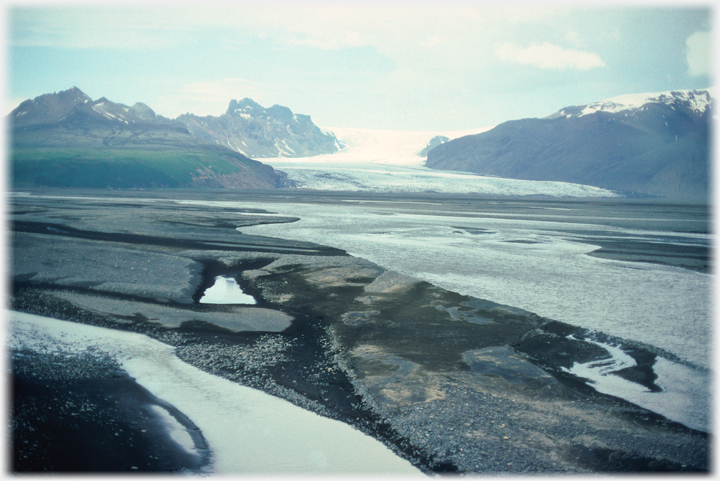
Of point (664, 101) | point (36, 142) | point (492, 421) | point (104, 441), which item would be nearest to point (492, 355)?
point (492, 421)

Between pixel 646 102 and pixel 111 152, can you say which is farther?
pixel 646 102

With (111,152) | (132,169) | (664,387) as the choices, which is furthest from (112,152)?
(664,387)

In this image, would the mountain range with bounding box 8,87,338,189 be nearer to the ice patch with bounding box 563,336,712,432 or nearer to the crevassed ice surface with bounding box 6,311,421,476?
the crevassed ice surface with bounding box 6,311,421,476

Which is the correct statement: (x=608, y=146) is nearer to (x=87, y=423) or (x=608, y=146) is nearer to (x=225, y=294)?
(x=225, y=294)

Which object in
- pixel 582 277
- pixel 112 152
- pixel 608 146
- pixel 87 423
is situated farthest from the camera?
pixel 608 146

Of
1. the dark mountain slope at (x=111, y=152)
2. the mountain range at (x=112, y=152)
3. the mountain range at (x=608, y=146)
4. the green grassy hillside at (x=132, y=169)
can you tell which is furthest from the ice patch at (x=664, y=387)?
the mountain range at (x=608, y=146)
